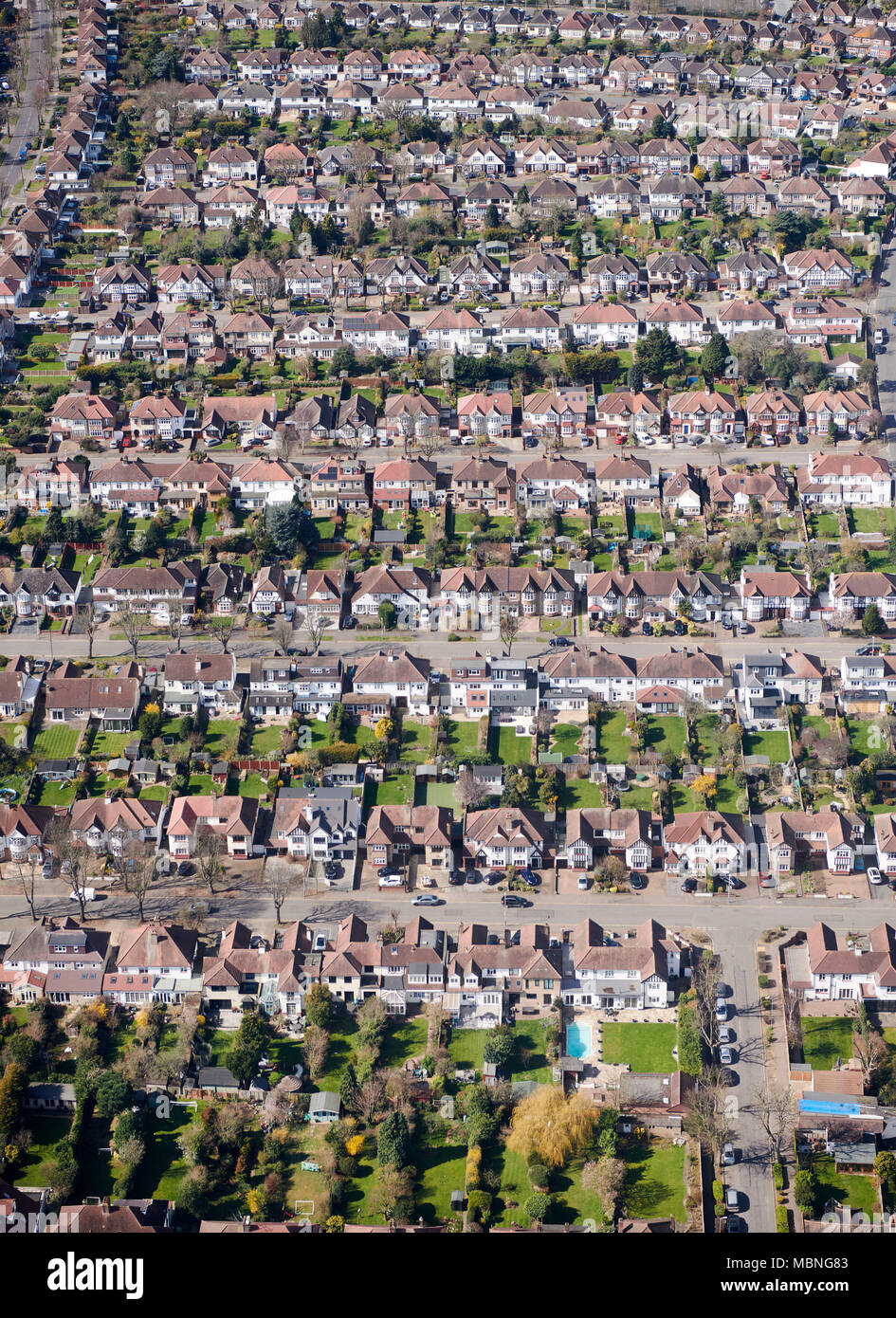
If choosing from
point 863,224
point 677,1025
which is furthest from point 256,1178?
point 863,224

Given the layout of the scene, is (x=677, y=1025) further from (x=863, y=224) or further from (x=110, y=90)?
(x=110, y=90)

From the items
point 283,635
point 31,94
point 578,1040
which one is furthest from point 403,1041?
point 31,94

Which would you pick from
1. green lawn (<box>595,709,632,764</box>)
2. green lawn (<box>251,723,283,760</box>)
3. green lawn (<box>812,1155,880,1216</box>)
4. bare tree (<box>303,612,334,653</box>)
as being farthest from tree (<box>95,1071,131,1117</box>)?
bare tree (<box>303,612,334,653</box>)

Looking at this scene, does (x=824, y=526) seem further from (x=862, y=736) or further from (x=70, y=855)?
(x=70, y=855)

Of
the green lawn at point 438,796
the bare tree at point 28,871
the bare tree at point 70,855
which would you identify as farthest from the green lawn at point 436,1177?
the bare tree at point 28,871

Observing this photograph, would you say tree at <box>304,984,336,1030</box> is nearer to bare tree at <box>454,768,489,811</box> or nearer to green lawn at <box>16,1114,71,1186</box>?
green lawn at <box>16,1114,71,1186</box>
